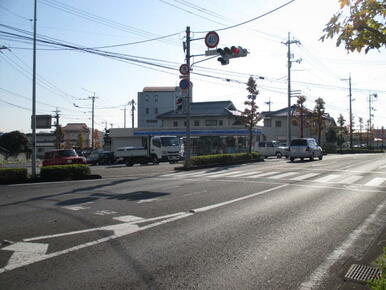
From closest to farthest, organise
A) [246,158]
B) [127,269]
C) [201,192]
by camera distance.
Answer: [127,269] < [201,192] < [246,158]

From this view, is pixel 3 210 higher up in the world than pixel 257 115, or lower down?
lower down

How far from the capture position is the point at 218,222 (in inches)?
278

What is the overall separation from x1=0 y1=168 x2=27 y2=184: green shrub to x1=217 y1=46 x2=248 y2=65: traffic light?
35.9ft

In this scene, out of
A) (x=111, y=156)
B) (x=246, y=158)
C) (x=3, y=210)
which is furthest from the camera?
(x=111, y=156)

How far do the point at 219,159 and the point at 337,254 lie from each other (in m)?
20.7

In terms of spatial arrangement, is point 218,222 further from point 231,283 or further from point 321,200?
point 321,200

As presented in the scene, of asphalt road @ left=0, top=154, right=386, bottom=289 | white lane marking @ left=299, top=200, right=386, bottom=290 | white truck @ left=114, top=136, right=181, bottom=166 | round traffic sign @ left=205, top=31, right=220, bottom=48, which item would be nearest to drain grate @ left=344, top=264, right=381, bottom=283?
asphalt road @ left=0, top=154, right=386, bottom=289

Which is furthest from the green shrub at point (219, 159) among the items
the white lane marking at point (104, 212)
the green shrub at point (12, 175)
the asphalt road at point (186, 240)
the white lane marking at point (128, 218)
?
the white lane marking at point (128, 218)

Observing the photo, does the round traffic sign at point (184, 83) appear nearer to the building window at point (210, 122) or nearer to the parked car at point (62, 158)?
the parked car at point (62, 158)

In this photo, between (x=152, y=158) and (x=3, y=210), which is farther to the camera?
(x=152, y=158)

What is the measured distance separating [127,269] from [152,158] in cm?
2858

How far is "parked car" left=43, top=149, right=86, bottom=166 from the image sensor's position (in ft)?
75.1

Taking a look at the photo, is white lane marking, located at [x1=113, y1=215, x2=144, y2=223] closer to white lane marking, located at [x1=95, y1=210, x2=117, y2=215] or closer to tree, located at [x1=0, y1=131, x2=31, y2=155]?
white lane marking, located at [x1=95, y1=210, x2=117, y2=215]

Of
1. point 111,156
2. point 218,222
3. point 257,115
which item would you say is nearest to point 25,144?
point 111,156
